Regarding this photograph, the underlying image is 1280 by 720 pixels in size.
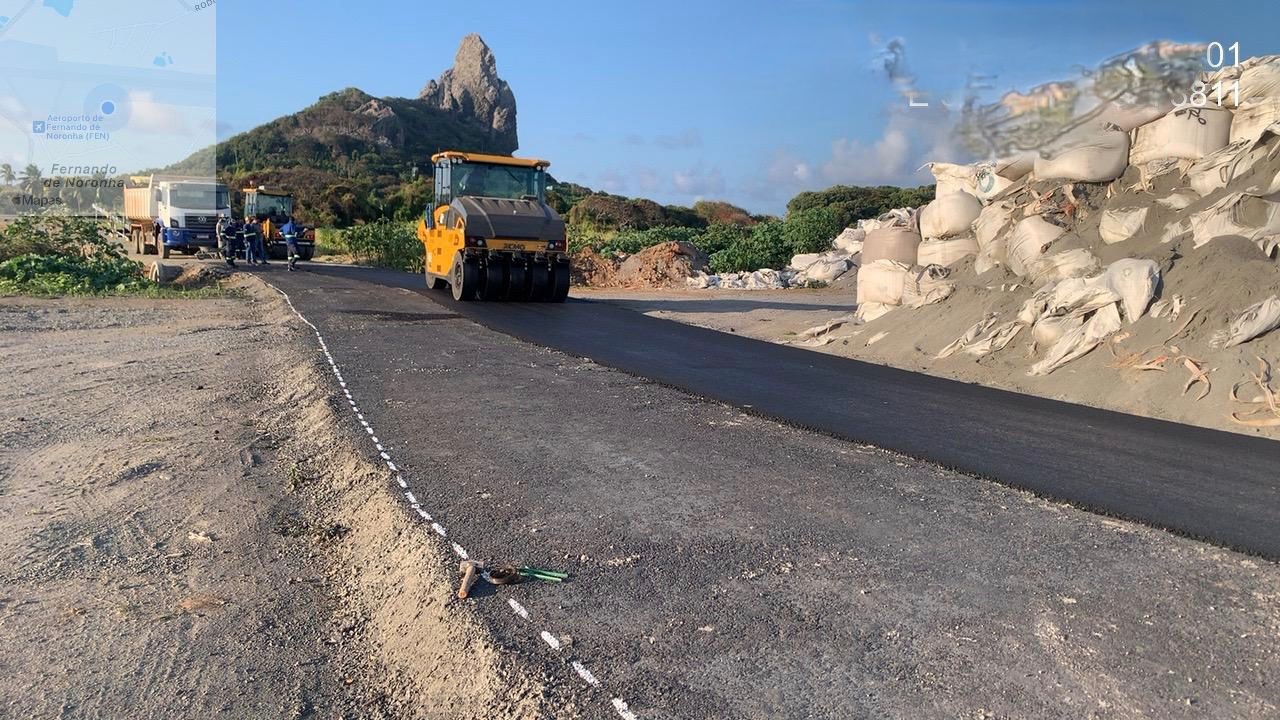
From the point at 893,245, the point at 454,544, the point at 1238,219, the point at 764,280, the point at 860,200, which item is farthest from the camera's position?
the point at 860,200

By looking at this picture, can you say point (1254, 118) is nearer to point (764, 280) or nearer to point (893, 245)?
point (893, 245)

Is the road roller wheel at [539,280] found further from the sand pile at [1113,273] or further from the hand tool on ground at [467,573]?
the hand tool on ground at [467,573]

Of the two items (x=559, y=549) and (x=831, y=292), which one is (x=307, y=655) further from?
(x=831, y=292)

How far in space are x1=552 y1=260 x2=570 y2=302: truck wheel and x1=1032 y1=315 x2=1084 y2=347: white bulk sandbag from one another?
9.55 metres

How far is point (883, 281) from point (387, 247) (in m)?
24.5

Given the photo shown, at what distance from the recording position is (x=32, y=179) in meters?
43.0

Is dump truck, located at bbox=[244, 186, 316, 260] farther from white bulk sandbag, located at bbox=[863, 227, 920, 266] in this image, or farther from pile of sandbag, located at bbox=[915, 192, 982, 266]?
pile of sandbag, located at bbox=[915, 192, 982, 266]

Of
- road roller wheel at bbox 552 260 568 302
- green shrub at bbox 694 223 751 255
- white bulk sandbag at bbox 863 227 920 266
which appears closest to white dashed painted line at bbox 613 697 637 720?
white bulk sandbag at bbox 863 227 920 266

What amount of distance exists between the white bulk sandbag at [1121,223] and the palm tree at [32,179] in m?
42.3

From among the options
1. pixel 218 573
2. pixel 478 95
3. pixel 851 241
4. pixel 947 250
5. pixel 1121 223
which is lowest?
pixel 218 573

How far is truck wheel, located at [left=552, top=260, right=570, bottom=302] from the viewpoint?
734 inches

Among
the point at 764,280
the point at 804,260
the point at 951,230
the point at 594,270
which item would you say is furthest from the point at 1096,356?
the point at 594,270

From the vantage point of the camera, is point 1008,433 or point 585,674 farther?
point 1008,433

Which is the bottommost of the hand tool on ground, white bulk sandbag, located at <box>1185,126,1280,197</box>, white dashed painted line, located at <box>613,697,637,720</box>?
white dashed painted line, located at <box>613,697,637,720</box>
